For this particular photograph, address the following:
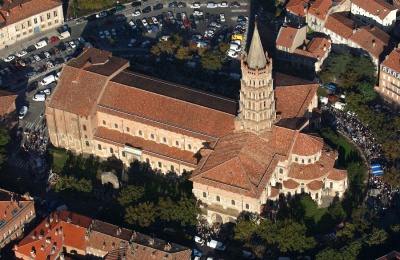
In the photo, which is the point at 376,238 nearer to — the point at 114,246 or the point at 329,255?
the point at 329,255

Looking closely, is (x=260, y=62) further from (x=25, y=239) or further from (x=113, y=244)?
(x=25, y=239)

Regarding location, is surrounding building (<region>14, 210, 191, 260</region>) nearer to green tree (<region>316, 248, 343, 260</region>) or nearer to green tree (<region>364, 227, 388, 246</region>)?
green tree (<region>316, 248, 343, 260</region>)

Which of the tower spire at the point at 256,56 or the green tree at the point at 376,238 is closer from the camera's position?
the tower spire at the point at 256,56

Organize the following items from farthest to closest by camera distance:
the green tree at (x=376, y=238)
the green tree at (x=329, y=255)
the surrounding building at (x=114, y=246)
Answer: the green tree at (x=376, y=238) < the green tree at (x=329, y=255) < the surrounding building at (x=114, y=246)

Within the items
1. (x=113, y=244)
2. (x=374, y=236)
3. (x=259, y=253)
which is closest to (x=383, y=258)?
(x=374, y=236)

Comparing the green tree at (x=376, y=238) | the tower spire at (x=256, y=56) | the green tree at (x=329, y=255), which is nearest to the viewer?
the green tree at (x=329, y=255)

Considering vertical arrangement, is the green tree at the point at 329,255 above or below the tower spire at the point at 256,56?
below

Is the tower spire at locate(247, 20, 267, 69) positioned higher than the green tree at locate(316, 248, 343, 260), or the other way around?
the tower spire at locate(247, 20, 267, 69)

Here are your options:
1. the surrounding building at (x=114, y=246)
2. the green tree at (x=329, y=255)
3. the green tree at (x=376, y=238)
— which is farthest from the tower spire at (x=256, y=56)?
the green tree at (x=376, y=238)

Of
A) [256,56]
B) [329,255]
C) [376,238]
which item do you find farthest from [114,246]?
[376,238]

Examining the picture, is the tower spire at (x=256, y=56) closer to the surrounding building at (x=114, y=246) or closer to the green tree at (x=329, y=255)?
the green tree at (x=329, y=255)

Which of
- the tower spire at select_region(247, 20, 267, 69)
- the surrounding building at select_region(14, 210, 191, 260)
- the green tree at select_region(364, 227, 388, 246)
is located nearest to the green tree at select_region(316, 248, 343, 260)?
the green tree at select_region(364, 227, 388, 246)
